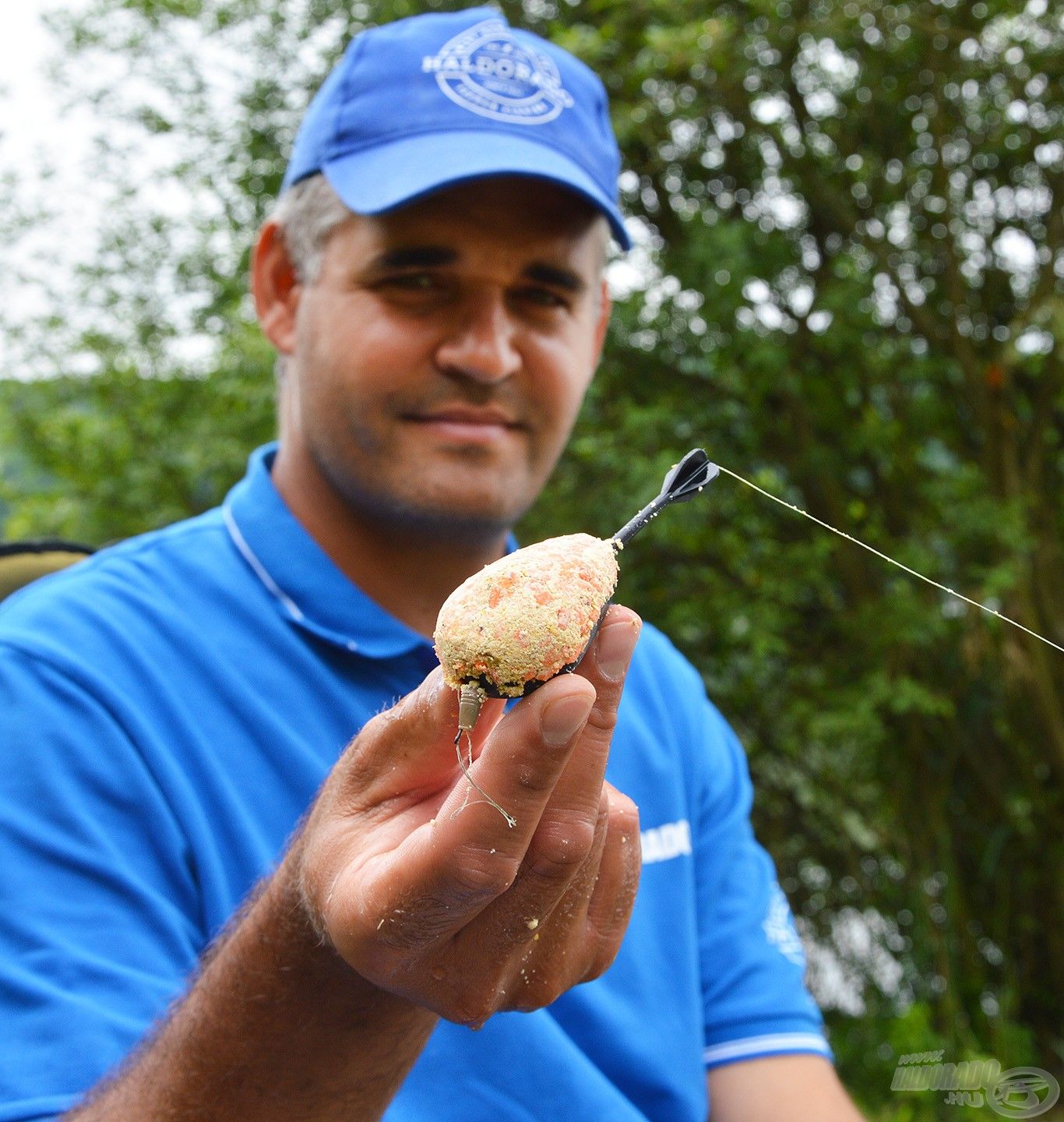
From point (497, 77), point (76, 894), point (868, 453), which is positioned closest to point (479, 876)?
point (76, 894)

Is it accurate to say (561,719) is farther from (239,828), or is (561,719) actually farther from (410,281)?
(410,281)

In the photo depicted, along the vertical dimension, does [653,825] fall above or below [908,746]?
above

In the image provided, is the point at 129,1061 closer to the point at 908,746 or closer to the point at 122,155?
the point at 908,746

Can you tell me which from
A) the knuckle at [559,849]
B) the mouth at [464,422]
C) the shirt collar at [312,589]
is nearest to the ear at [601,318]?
the mouth at [464,422]

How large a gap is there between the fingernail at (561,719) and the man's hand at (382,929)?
12 mm

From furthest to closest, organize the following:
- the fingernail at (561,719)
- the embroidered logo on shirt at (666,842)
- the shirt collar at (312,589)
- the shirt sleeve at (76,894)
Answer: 1. the embroidered logo on shirt at (666,842)
2. the shirt collar at (312,589)
3. the shirt sleeve at (76,894)
4. the fingernail at (561,719)

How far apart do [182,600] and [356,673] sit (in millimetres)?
A: 319

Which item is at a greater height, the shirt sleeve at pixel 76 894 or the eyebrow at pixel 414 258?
the eyebrow at pixel 414 258

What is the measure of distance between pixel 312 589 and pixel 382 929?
0.90 meters

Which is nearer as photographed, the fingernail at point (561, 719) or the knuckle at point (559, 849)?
the fingernail at point (561, 719)

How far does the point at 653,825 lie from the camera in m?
2.04

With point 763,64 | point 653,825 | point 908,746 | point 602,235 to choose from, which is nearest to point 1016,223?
point 763,64

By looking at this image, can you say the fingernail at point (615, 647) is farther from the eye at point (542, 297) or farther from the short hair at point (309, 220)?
the short hair at point (309, 220)

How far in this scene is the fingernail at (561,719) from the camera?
3.43ft
